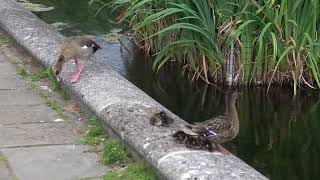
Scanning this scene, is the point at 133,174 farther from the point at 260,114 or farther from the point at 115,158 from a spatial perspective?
the point at 260,114

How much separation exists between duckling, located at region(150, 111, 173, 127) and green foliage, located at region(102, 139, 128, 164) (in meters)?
0.30

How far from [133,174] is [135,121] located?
24.9 inches

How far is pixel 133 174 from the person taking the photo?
4.88 m

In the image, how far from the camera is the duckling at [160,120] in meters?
5.35

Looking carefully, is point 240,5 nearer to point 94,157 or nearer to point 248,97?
point 248,97

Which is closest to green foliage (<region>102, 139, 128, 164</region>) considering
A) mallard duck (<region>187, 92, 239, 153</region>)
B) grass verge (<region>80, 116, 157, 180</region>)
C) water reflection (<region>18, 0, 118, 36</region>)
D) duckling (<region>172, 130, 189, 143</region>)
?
grass verge (<region>80, 116, 157, 180</region>)

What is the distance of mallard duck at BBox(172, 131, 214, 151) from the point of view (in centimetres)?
490

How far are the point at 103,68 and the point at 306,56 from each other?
2513 millimetres

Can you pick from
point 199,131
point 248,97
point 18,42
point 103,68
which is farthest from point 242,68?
point 199,131

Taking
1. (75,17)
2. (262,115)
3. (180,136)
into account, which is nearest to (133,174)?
(180,136)

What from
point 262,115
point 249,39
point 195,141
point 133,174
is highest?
point 249,39

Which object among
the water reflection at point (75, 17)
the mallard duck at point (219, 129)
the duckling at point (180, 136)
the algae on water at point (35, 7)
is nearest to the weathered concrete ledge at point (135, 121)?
the duckling at point (180, 136)

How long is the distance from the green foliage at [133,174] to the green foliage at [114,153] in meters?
0.15

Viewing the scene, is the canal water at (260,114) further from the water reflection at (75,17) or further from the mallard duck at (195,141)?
the mallard duck at (195,141)
